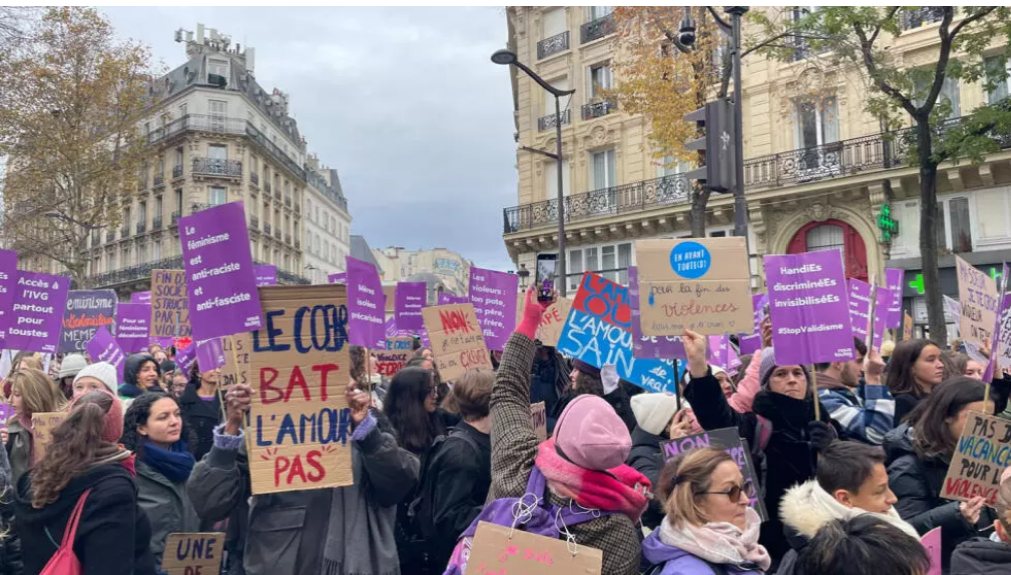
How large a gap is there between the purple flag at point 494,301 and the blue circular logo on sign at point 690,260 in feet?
13.6

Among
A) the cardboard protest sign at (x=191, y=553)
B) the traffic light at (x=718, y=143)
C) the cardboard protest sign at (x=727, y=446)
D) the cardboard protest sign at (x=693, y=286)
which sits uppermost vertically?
the traffic light at (x=718, y=143)

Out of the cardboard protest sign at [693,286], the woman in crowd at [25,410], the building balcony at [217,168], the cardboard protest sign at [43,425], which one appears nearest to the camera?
the cardboard protest sign at [43,425]

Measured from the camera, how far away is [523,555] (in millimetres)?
2398

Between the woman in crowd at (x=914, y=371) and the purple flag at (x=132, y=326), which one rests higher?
the purple flag at (x=132, y=326)

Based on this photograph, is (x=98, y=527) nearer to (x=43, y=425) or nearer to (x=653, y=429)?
(x=43, y=425)

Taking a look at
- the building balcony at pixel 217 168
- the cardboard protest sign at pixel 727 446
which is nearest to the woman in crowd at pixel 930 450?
the cardboard protest sign at pixel 727 446

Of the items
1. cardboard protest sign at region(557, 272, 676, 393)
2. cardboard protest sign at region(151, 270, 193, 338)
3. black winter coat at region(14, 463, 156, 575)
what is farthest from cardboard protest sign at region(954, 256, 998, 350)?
cardboard protest sign at region(151, 270, 193, 338)

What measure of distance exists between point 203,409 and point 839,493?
5.14m

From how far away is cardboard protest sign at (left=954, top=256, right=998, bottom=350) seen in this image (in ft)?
17.1

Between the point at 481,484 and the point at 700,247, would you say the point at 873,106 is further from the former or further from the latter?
the point at 481,484

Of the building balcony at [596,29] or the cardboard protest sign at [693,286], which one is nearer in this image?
the cardboard protest sign at [693,286]

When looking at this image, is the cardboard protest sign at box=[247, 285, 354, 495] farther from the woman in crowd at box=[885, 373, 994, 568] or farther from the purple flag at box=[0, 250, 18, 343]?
the purple flag at box=[0, 250, 18, 343]

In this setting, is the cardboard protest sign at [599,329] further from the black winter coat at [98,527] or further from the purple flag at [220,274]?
the black winter coat at [98,527]

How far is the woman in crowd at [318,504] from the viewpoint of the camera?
345 centimetres
